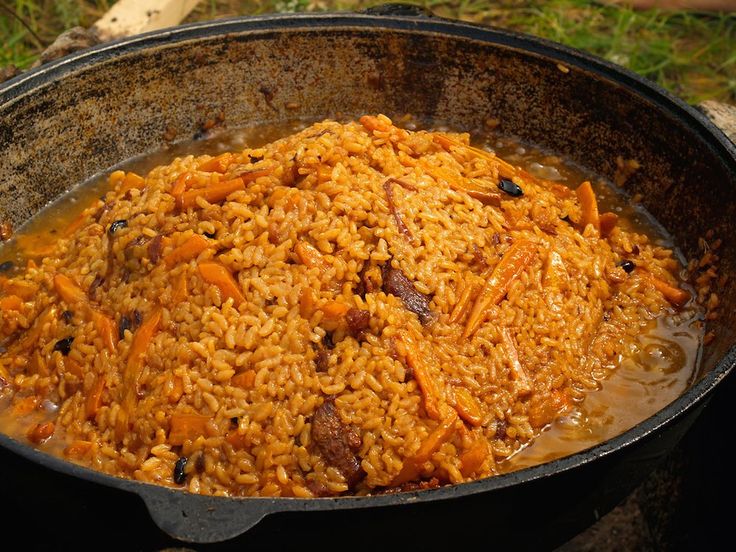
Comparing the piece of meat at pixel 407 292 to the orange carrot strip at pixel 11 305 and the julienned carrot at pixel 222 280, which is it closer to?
the julienned carrot at pixel 222 280

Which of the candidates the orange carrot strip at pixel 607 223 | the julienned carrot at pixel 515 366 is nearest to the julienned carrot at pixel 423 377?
the julienned carrot at pixel 515 366

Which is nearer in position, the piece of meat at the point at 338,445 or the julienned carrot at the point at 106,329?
the piece of meat at the point at 338,445

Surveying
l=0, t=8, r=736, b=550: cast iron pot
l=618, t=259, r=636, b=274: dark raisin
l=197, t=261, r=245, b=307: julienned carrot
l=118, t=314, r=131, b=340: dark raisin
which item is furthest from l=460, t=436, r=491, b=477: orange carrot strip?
l=118, t=314, r=131, b=340: dark raisin

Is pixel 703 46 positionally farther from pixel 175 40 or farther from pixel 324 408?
pixel 324 408

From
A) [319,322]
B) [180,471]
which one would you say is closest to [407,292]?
[319,322]

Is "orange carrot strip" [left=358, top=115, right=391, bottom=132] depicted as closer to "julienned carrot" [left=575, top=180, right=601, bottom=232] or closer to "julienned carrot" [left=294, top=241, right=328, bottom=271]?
"julienned carrot" [left=294, top=241, right=328, bottom=271]

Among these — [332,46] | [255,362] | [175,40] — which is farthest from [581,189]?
[175,40]
